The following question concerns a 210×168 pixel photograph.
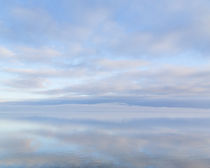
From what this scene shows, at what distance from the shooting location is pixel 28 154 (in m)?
15.8

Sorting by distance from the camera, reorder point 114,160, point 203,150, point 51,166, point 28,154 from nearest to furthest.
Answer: point 51,166 → point 114,160 → point 28,154 → point 203,150

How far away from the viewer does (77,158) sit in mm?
14844

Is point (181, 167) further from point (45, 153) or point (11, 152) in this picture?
point (11, 152)

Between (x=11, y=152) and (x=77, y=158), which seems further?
(x=11, y=152)

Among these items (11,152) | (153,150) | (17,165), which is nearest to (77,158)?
(17,165)

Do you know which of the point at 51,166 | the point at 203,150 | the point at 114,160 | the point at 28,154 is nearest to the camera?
the point at 51,166

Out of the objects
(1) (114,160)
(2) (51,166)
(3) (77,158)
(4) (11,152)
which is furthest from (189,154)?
(4) (11,152)

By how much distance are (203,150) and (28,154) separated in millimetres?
17443

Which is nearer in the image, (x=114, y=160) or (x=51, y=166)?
(x=51, y=166)

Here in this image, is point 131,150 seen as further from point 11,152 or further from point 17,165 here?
point 11,152

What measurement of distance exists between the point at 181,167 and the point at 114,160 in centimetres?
527

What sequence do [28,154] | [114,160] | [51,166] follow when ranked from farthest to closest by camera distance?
[28,154], [114,160], [51,166]

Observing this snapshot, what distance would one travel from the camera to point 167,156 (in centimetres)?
1611

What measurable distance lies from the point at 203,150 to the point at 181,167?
6567 mm
